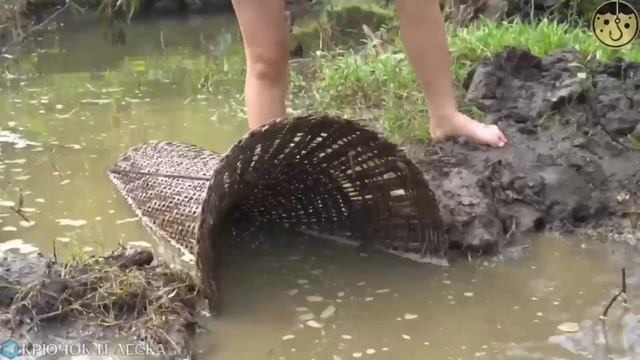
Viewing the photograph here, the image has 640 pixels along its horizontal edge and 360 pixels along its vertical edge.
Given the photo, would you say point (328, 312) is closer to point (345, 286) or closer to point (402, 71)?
point (345, 286)

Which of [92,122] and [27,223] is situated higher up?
[92,122]

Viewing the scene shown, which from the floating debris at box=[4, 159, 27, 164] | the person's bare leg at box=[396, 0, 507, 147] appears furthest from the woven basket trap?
the floating debris at box=[4, 159, 27, 164]

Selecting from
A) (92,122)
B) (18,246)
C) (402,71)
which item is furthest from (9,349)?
(402,71)

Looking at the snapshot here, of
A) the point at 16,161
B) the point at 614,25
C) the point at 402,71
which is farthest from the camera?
the point at 402,71

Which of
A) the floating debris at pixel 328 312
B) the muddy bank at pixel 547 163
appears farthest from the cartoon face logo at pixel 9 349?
the muddy bank at pixel 547 163

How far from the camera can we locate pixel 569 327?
1.84 m

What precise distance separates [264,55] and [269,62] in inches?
0.9

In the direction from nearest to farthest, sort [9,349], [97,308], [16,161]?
1. [9,349]
2. [97,308]
3. [16,161]

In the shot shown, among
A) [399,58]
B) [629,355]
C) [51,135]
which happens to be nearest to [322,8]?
[399,58]

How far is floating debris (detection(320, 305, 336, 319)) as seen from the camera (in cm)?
197

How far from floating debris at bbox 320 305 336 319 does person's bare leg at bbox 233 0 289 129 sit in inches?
23.4

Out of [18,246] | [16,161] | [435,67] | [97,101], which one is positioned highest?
[435,67]

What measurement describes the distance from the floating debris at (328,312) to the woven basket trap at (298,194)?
0.25 meters

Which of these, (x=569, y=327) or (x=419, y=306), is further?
(x=419, y=306)
